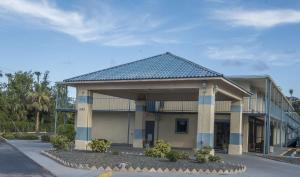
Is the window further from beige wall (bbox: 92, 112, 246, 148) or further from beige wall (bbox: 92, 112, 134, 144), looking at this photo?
beige wall (bbox: 92, 112, 134, 144)

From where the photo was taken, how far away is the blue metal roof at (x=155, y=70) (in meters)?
28.4

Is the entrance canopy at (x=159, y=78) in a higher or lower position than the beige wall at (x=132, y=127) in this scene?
higher

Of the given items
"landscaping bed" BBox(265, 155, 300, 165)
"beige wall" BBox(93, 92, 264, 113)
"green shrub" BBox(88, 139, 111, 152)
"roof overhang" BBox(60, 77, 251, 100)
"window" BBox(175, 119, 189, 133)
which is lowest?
"landscaping bed" BBox(265, 155, 300, 165)

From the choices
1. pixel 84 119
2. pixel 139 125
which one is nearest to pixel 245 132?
pixel 139 125

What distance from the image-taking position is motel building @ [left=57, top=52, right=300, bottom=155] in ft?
92.7

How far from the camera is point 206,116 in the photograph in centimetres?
2777

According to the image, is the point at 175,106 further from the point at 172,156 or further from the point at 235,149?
the point at 172,156

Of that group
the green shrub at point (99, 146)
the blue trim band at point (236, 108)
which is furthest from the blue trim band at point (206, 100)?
the blue trim band at point (236, 108)

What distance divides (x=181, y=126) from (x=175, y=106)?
72.2 inches

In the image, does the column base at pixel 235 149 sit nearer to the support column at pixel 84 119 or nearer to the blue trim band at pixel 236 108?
the blue trim band at pixel 236 108

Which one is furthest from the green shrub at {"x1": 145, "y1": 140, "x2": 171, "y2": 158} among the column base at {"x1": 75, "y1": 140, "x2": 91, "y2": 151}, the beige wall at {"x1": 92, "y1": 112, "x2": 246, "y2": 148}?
the beige wall at {"x1": 92, "y1": 112, "x2": 246, "y2": 148}

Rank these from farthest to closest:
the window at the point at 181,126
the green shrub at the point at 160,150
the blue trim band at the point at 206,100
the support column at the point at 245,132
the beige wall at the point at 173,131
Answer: the window at the point at 181,126 → the beige wall at the point at 173,131 → the support column at the point at 245,132 → the blue trim band at the point at 206,100 → the green shrub at the point at 160,150

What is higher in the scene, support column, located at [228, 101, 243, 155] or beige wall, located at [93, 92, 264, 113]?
beige wall, located at [93, 92, 264, 113]

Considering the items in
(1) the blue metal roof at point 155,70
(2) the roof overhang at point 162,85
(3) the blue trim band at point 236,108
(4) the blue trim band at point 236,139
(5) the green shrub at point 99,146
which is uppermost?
(1) the blue metal roof at point 155,70
